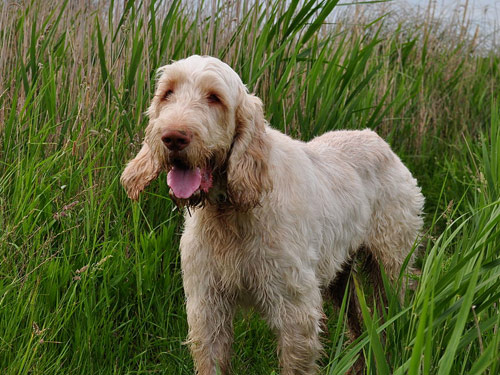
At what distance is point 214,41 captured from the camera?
461 centimetres

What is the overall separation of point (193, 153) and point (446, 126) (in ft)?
14.8

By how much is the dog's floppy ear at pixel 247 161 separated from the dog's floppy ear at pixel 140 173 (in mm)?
354

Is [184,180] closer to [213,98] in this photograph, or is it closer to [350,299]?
[213,98]

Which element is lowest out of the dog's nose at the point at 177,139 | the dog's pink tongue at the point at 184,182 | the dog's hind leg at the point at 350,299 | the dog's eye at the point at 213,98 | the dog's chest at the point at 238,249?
the dog's hind leg at the point at 350,299

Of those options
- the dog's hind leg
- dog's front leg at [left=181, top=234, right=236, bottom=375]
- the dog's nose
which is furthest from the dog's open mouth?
the dog's hind leg

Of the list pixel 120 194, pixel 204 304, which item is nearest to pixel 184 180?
pixel 204 304

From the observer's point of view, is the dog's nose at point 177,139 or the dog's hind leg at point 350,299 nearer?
the dog's nose at point 177,139

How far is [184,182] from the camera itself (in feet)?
9.23

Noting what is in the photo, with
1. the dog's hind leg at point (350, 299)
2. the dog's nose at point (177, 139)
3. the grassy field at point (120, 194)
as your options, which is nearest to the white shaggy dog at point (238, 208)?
the dog's nose at point (177, 139)

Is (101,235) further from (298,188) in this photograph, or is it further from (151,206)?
(298,188)

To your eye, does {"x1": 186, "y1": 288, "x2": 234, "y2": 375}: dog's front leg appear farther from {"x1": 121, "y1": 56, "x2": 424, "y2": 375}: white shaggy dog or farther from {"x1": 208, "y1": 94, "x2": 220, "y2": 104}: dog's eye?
{"x1": 208, "y1": 94, "x2": 220, "y2": 104}: dog's eye

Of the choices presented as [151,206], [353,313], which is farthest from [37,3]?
[353,313]

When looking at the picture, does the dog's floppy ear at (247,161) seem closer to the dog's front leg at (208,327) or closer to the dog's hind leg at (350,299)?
the dog's front leg at (208,327)

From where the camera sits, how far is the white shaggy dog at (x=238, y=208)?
2834 millimetres
